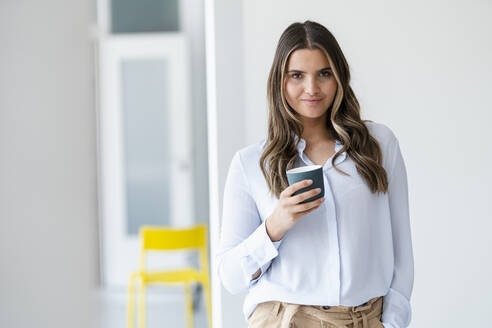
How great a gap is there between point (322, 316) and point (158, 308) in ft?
10.5

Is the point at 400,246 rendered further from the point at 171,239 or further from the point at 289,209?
the point at 171,239

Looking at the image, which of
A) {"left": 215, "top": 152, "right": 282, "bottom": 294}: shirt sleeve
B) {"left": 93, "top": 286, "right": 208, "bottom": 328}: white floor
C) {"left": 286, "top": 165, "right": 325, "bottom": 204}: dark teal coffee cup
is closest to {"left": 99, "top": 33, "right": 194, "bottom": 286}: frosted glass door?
{"left": 93, "top": 286, "right": 208, "bottom": 328}: white floor

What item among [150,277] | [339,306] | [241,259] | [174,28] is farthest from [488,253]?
[174,28]

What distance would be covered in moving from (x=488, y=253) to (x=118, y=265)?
11.5ft

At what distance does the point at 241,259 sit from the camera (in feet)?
4.33

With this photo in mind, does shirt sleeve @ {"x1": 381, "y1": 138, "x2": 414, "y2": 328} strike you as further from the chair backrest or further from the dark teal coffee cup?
the chair backrest

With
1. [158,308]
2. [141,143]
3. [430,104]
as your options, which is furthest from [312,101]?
[141,143]

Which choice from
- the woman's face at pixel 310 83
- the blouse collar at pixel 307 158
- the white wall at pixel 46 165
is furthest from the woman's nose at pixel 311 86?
the white wall at pixel 46 165

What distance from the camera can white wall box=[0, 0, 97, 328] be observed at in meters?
0.18

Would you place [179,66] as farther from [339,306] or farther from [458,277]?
[339,306]

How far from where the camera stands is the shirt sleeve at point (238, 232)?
132 cm

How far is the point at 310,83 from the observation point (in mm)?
1327

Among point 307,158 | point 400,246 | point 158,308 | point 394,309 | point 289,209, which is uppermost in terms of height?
point 307,158

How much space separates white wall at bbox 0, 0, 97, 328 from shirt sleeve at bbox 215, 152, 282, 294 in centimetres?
112
